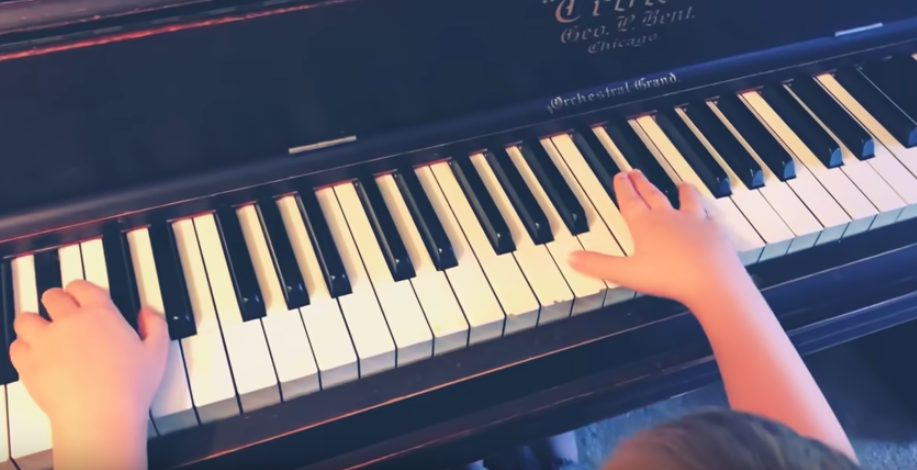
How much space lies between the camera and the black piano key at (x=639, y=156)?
1013 mm

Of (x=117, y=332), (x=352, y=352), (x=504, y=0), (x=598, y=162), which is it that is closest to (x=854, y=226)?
(x=598, y=162)

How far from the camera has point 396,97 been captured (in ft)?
3.07

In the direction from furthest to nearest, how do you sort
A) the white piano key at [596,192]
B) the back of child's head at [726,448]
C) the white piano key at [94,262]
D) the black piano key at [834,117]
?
the black piano key at [834,117] → the white piano key at [596,192] → the white piano key at [94,262] → the back of child's head at [726,448]

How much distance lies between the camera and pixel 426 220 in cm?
93

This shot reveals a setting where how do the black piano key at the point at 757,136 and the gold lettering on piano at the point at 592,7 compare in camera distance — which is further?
the black piano key at the point at 757,136

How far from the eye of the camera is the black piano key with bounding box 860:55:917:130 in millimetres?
1146

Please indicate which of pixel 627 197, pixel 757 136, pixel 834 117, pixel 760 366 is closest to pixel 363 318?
pixel 627 197

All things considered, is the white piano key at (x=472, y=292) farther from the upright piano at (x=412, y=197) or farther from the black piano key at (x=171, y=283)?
the black piano key at (x=171, y=283)

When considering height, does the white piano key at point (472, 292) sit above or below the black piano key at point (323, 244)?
below

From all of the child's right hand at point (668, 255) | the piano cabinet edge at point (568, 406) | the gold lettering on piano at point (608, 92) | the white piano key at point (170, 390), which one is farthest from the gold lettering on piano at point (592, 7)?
the white piano key at point (170, 390)

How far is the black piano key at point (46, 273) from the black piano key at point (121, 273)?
0.05 metres

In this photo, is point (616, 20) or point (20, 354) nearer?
point (20, 354)

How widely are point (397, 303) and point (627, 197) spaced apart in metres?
0.32

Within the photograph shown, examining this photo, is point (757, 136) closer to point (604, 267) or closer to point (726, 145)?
point (726, 145)
